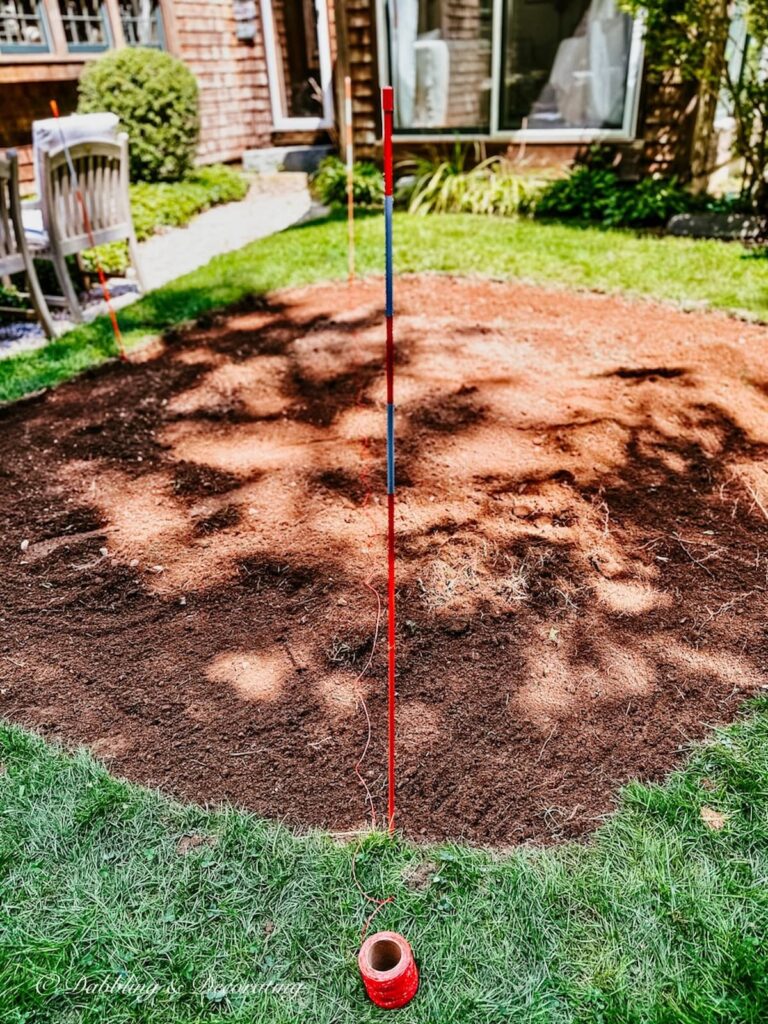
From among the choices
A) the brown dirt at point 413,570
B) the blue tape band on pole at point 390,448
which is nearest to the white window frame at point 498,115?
the brown dirt at point 413,570

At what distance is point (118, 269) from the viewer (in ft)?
23.9

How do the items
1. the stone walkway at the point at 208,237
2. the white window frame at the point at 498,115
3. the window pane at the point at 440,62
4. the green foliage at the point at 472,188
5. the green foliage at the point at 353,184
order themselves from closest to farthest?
the stone walkway at the point at 208,237, the white window frame at the point at 498,115, the green foliage at the point at 472,188, the window pane at the point at 440,62, the green foliage at the point at 353,184

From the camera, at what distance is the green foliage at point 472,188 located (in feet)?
27.0

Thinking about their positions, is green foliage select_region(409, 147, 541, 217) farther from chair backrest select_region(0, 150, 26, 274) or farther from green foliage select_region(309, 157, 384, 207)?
chair backrest select_region(0, 150, 26, 274)

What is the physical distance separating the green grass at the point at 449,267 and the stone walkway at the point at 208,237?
0.41m

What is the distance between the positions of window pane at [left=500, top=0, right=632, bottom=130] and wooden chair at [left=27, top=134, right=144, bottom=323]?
14.5 ft

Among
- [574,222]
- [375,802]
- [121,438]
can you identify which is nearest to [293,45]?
[574,222]

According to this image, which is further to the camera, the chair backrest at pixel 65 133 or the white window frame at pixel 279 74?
the white window frame at pixel 279 74

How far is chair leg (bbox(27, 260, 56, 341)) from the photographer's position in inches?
215

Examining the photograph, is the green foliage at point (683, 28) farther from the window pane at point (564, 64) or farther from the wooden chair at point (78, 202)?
the wooden chair at point (78, 202)

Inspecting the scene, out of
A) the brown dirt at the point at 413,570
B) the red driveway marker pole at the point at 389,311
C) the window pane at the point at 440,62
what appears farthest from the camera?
the window pane at the point at 440,62

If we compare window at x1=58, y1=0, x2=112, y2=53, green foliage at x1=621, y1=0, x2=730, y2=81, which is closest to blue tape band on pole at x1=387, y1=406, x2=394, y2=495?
green foliage at x1=621, y1=0, x2=730, y2=81

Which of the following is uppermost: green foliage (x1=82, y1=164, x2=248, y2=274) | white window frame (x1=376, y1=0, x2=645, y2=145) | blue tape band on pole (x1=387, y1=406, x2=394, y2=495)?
white window frame (x1=376, y1=0, x2=645, y2=145)

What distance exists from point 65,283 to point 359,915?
5176mm
